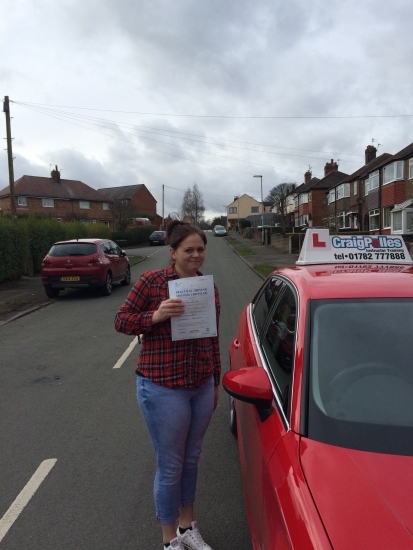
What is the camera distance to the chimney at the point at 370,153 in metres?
43.7

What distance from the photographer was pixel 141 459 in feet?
11.4

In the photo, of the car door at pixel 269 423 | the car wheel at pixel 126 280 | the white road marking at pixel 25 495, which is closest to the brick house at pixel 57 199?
the car wheel at pixel 126 280

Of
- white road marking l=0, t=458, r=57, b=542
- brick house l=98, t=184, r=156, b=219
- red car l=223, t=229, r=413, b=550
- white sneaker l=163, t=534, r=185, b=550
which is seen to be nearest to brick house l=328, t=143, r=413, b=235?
red car l=223, t=229, r=413, b=550

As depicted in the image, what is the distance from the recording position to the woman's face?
7.44ft

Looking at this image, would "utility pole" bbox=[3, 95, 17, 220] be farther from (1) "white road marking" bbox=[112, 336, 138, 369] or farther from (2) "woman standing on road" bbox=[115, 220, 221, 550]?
(2) "woman standing on road" bbox=[115, 220, 221, 550]

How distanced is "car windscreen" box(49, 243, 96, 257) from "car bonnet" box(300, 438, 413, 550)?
1158cm

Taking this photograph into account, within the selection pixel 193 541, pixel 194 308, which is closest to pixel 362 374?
pixel 194 308

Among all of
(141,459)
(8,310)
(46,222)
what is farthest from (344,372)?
(46,222)

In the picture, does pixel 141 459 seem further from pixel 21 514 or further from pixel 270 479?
pixel 270 479

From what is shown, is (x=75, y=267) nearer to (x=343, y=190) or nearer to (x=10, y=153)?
(x=10, y=153)

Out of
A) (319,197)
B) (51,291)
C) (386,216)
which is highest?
(319,197)

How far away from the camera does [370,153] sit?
144ft

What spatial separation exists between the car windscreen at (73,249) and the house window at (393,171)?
24.8 metres

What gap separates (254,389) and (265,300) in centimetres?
157
